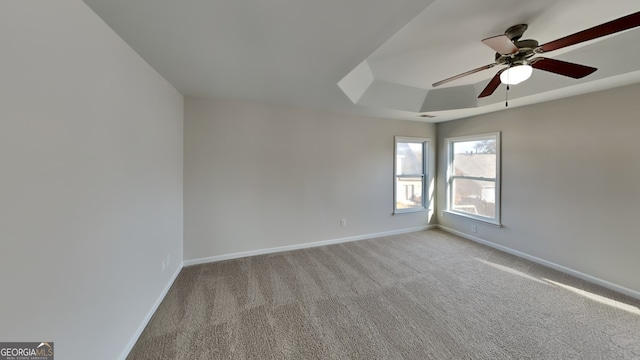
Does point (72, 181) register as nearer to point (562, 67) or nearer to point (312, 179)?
point (312, 179)

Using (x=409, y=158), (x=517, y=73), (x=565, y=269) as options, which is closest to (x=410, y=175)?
(x=409, y=158)

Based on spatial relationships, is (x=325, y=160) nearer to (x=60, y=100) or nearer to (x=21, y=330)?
(x=60, y=100)

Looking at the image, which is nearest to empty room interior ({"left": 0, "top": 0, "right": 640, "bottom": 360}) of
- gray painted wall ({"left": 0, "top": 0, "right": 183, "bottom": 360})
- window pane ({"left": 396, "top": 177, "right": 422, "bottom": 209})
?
gray painted wall ({"left": 0, "top": 0, "right": 183, "bottom": 360})

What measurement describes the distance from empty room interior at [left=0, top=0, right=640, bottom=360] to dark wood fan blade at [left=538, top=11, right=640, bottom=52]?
2 centimetres

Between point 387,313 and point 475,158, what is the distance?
11.0 feet

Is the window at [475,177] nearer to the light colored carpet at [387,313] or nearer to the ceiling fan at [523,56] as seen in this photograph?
the light colored carpet at [387,313]

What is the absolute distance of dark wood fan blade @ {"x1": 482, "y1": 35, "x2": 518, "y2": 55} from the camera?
149cm

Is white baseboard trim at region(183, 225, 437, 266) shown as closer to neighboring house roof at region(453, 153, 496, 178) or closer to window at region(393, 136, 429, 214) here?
window at region(393, 136, 429, 214)

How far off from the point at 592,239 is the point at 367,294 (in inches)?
111

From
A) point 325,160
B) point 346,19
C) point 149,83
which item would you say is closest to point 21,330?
point 149,83

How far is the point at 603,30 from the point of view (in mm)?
1245

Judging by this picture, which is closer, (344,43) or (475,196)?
(344,43)

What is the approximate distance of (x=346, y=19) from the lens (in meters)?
1.35

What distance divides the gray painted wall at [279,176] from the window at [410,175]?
7.9 inches
